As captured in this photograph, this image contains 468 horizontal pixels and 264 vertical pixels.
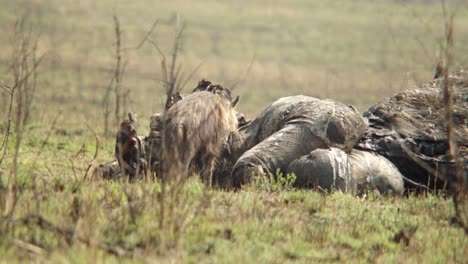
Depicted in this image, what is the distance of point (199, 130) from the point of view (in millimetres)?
7199

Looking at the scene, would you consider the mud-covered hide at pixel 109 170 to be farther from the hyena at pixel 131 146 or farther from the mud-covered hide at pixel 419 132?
the mud-covered hide at pixel 419 132

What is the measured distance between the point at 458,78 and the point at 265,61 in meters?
28.7

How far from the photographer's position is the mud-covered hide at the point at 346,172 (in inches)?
273

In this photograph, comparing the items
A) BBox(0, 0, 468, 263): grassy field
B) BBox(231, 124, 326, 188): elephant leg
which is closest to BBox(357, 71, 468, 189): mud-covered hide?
BBox(0, 0, 468, 263): grassy field

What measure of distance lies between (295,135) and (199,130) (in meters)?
1.06

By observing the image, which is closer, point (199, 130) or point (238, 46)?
point (199, 130)

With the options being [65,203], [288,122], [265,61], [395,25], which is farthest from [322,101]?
[395,25]

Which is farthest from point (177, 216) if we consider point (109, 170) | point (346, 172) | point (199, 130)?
point (109, 170)

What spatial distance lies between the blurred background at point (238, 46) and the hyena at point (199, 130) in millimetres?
12057

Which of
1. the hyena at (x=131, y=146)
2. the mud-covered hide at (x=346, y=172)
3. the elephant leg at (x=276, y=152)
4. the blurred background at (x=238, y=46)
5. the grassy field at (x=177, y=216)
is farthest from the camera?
the blurred background at (x=238, y=46)

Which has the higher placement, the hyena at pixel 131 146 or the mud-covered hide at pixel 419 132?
the mud-covered hide at pixel 419 132

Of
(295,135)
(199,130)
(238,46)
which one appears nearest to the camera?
(199,130)

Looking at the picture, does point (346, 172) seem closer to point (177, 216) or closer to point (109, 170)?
point (177, 216)

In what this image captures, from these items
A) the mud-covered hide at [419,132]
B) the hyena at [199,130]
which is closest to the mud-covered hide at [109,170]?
the hyena at [199,130]
